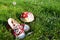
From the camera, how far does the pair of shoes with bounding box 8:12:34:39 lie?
271 inches

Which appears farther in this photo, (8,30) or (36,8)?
(36,8)

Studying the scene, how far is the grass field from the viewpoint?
7.05 m

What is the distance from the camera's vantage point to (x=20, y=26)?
279 inches

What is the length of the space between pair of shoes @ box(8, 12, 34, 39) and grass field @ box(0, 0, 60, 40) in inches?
5.3

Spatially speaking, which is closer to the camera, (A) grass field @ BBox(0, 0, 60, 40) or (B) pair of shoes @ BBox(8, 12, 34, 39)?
(B) pair of shoes @ BBox(8, 12, 34, 39)

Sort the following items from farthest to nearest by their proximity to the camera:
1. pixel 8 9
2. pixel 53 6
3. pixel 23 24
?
pixel 53 6, pixel 8 9, pixel 23 24

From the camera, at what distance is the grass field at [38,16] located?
23.1 feet

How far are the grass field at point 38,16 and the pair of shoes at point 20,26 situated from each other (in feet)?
0.44

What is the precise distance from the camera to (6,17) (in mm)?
7449

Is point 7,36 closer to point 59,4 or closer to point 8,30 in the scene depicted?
point 8,30

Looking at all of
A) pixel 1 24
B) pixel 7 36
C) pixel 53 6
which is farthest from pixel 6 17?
pixel 53 6

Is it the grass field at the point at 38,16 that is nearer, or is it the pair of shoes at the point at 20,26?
the pair of shoes at the point at 20,26

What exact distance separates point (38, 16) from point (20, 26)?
3.32ft

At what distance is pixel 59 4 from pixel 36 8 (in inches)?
38.2
